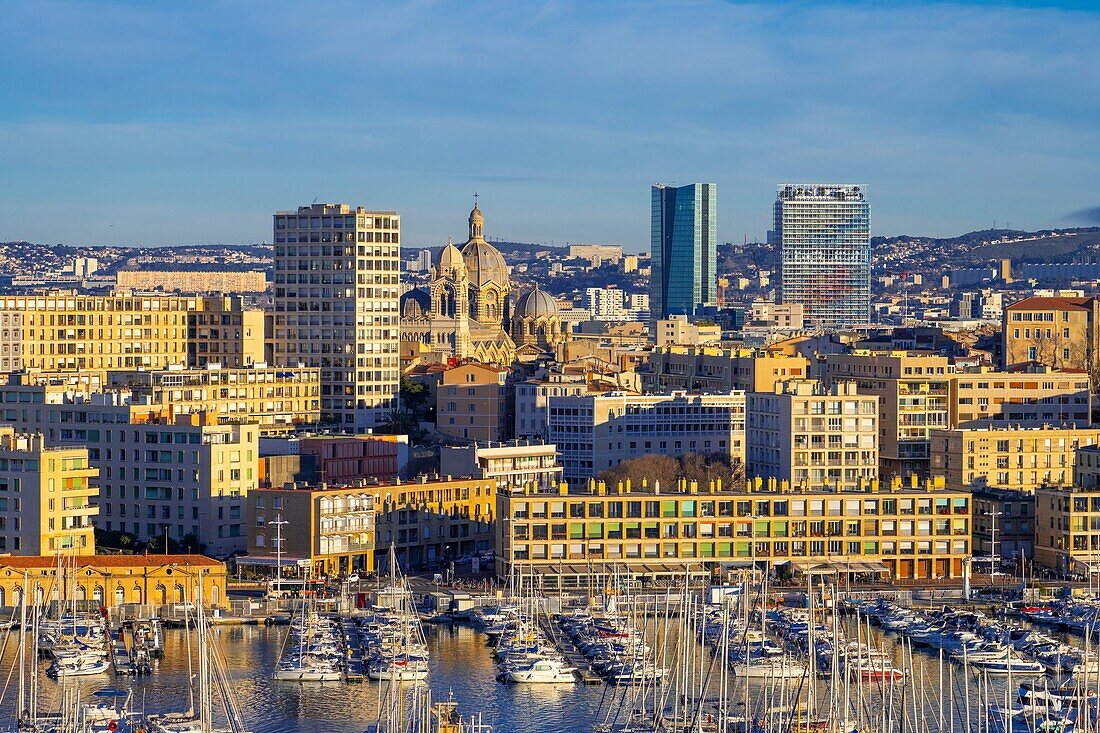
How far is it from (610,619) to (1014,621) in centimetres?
1133

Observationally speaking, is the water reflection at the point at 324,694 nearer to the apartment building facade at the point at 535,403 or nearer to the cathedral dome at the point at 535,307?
the apartment building facade at the point at 535,403

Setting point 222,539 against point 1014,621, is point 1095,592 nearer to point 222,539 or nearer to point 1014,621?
point 1014,621

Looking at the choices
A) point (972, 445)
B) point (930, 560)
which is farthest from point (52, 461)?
point (972, 445)

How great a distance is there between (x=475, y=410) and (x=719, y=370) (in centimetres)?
1261

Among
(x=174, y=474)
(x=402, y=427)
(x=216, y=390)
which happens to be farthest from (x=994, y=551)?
(x=402, y=427)

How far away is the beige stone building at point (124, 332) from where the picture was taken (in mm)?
117688

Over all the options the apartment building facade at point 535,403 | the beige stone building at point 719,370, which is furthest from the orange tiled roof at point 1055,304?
the apartment building facade at point 535,403

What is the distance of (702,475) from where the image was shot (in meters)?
88.9

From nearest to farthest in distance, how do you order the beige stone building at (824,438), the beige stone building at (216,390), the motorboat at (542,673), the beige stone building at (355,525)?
the motorboat at (542,673) < the beige stone building at (355,525) < the beige stone building at (824,438) < the beige stone building at (216,390)

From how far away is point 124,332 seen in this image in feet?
393

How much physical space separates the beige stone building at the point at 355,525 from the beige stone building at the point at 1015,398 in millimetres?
30230

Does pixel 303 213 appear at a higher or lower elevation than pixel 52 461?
higher

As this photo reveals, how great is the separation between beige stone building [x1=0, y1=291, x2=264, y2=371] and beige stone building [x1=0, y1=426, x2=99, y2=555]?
142 feet

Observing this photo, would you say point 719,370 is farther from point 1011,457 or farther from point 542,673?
point 542,673
